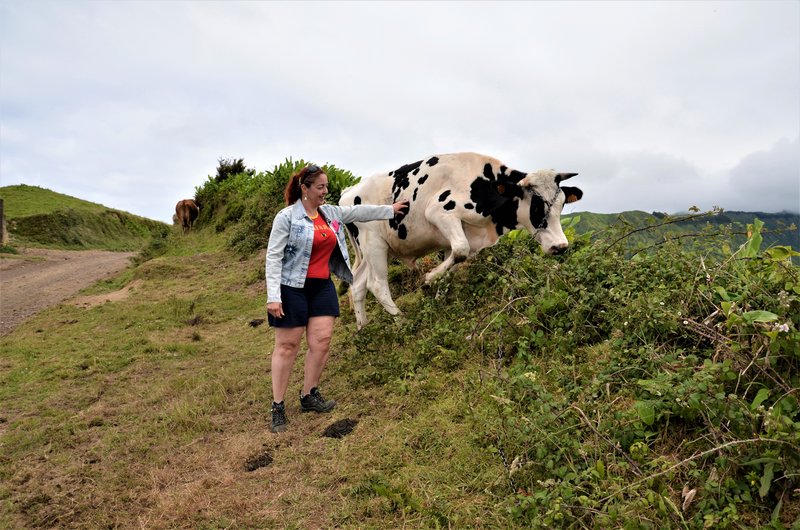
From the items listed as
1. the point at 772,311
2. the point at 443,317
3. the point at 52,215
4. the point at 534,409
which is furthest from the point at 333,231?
the point at 52,215

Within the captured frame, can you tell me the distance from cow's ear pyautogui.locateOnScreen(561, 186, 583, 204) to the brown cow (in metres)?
16.8

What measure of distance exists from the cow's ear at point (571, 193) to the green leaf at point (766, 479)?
3764 millimetres

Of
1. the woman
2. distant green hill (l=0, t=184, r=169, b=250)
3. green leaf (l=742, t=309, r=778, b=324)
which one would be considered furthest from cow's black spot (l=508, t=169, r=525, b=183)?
distant green hill (l=0, t=184, r=169, b=250)

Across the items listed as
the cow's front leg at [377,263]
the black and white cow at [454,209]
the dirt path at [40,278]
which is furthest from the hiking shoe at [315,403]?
the dirt path at [40,278]

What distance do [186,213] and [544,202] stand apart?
55.6 feet

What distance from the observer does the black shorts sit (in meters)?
4.04

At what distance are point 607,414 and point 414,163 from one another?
398cm

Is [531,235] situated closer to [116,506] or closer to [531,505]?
[531,505]

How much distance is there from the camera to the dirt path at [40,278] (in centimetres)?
1052

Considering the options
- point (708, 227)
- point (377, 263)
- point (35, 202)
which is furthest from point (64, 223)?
point (708, 227)

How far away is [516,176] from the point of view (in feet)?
18.6

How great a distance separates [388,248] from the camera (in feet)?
19.8

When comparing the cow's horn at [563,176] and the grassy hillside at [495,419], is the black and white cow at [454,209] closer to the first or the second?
the cow's horn at [563,176]

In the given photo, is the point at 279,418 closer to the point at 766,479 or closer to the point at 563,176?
the point at 766,479
